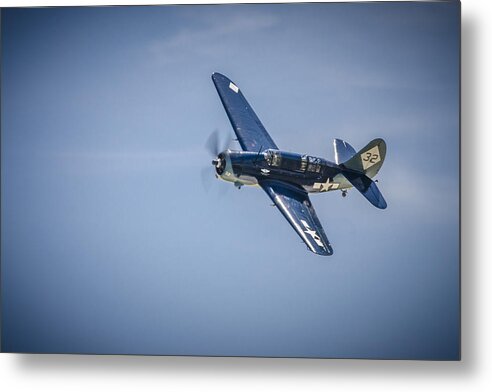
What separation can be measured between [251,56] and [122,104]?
53.8 inches

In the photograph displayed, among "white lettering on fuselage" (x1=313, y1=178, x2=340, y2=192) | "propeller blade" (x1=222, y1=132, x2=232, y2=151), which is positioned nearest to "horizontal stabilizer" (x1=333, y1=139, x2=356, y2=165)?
"white lettering on fuselage" (x1=313, y1=178, x2=340, y2=192)

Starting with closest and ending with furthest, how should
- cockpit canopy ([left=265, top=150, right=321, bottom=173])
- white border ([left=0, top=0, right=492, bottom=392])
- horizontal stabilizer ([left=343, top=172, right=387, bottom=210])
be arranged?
white border ([left=0, top=0, right=492, bottom=392]) < horizontal stabilizer ([left=343, top=172, right=387, bottom=210]) < cockpit canopy ([left=265, top=150, right=321, bottom=173])

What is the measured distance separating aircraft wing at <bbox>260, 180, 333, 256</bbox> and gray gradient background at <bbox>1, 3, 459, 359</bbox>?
4.4 inches

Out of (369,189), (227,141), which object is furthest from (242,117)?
(369,189)

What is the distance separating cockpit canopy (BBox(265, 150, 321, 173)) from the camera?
941 centimetres

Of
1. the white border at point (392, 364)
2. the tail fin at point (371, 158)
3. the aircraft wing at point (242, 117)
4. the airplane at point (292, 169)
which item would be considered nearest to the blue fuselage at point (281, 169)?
the airplane at point (292, 169)

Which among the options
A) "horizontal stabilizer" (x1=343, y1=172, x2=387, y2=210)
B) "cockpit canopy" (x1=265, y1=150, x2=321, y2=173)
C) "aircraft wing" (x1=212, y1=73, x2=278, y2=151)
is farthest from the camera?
"cockpit canopy" (x1=265, y1=150, x2=321, y2=173)

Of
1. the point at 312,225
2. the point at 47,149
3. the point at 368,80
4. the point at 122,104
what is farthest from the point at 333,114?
the point at 47,149

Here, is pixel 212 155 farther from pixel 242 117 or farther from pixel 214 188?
pixel 242 117

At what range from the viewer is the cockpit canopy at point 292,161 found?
9.41 m

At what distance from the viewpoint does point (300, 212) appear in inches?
364

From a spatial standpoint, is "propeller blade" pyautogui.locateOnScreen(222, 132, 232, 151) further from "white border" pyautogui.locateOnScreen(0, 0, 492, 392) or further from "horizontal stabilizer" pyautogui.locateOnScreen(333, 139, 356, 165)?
"white border" pyautogui.locateOnScreen(0, 0, 492, 392)

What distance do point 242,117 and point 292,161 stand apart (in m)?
0.68

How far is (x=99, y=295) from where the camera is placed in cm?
938
